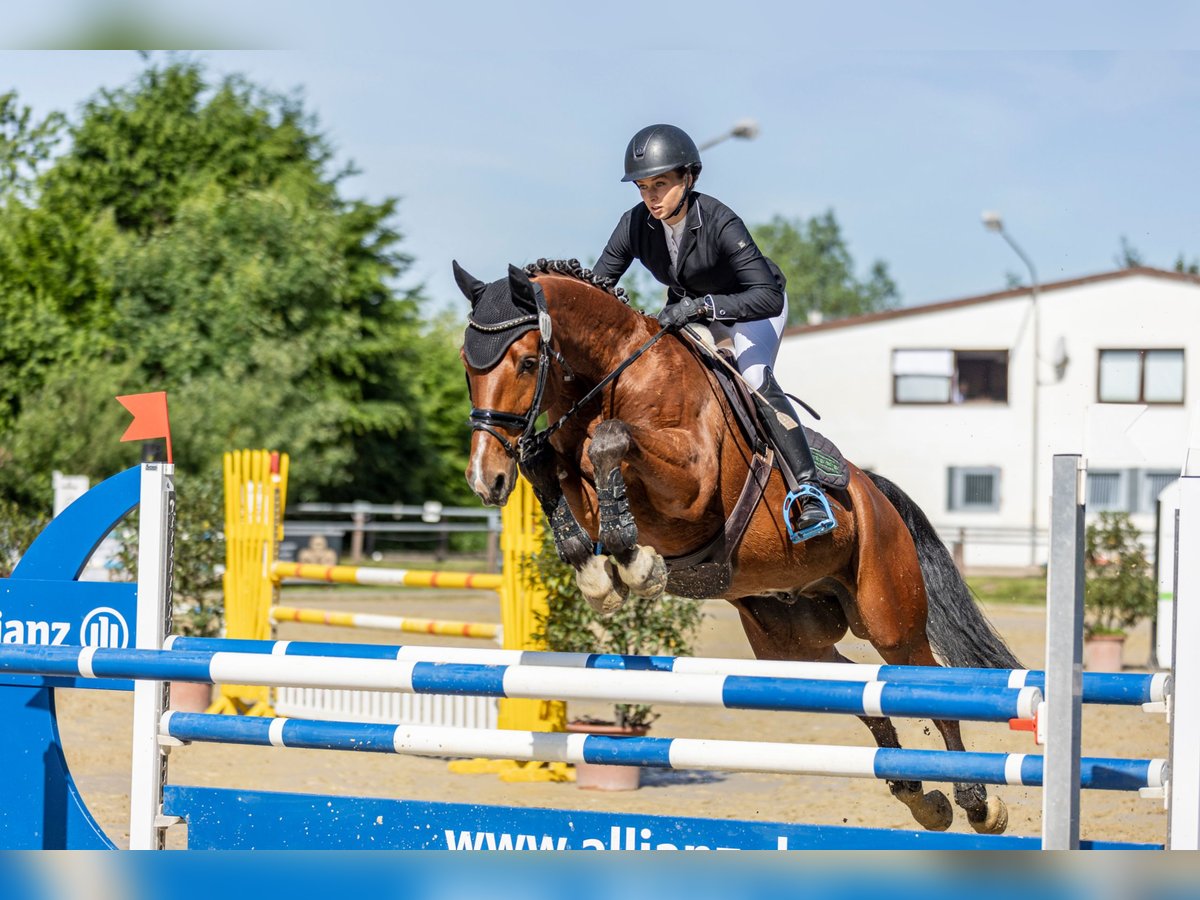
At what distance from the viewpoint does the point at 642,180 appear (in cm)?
390

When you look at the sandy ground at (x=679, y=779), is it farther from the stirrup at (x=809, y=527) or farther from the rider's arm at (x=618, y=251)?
the rider's arm at (x=618, y=251)

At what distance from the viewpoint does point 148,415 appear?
13.1 ft

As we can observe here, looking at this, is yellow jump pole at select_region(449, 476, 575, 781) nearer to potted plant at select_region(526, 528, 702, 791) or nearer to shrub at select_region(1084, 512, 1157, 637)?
potted plant at select_region(526, 528, 702, 791)

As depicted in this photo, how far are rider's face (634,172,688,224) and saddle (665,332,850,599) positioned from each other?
1.35 ft

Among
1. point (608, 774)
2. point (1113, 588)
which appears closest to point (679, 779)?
point (608, 774)

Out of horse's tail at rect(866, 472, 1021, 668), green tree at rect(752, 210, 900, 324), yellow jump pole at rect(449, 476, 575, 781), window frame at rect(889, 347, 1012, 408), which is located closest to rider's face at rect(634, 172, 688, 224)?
horse's tail at rect(866, 472, 1021, 668)

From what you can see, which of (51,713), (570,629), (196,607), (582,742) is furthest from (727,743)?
(196,607)

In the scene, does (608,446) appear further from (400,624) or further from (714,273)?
(400,624)

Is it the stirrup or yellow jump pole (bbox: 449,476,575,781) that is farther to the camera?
yellow jump pole (bbox: 449,476,575,781)

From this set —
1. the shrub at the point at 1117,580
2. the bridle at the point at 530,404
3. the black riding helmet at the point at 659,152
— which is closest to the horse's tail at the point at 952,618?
the black riding helmet at the point at 659,152

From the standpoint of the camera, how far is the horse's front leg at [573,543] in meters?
3.60

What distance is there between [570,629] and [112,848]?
322 centimetres

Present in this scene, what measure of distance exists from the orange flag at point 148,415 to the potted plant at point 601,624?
281 cm

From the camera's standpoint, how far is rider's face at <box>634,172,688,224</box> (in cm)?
392
